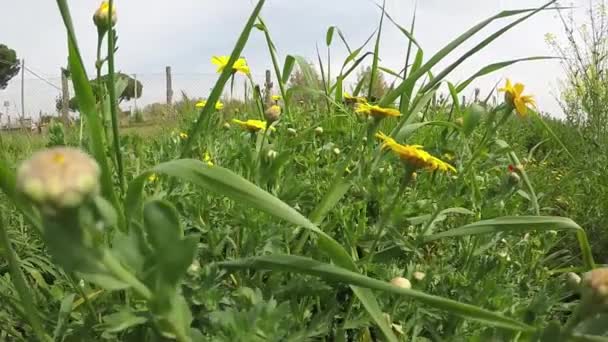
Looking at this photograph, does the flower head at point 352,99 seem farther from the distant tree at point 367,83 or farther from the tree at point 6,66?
the tree at point 6,66

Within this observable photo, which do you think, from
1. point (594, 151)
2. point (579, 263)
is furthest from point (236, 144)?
point (594, 151)

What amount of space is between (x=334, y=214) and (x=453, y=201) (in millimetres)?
284

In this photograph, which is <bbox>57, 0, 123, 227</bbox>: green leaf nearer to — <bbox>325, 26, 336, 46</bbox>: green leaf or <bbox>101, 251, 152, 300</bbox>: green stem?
<bbox>101, 251, 152, 300</bbox>: green stem

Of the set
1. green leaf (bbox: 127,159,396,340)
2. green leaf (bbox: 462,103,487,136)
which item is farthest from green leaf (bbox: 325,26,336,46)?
green leaf (bbox: 127,159,396,340)

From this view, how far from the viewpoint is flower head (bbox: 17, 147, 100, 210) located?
0.23 m

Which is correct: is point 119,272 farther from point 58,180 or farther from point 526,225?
point 526,225

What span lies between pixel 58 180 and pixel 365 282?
0.30 meters

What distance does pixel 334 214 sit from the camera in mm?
896

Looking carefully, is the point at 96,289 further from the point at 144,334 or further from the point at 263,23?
the point at 263,23

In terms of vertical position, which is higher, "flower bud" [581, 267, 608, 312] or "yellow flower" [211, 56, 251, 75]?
"yellow flower" [211, 56, 251, 75]

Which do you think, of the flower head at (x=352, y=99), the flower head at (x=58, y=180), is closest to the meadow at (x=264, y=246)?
the flower head at (x=58, y=180)

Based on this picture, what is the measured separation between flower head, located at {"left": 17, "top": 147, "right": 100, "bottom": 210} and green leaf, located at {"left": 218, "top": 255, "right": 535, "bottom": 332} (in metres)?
0.29

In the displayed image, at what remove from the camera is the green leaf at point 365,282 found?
1.54ft

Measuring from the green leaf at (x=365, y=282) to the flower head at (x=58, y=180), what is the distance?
11.2 inches
